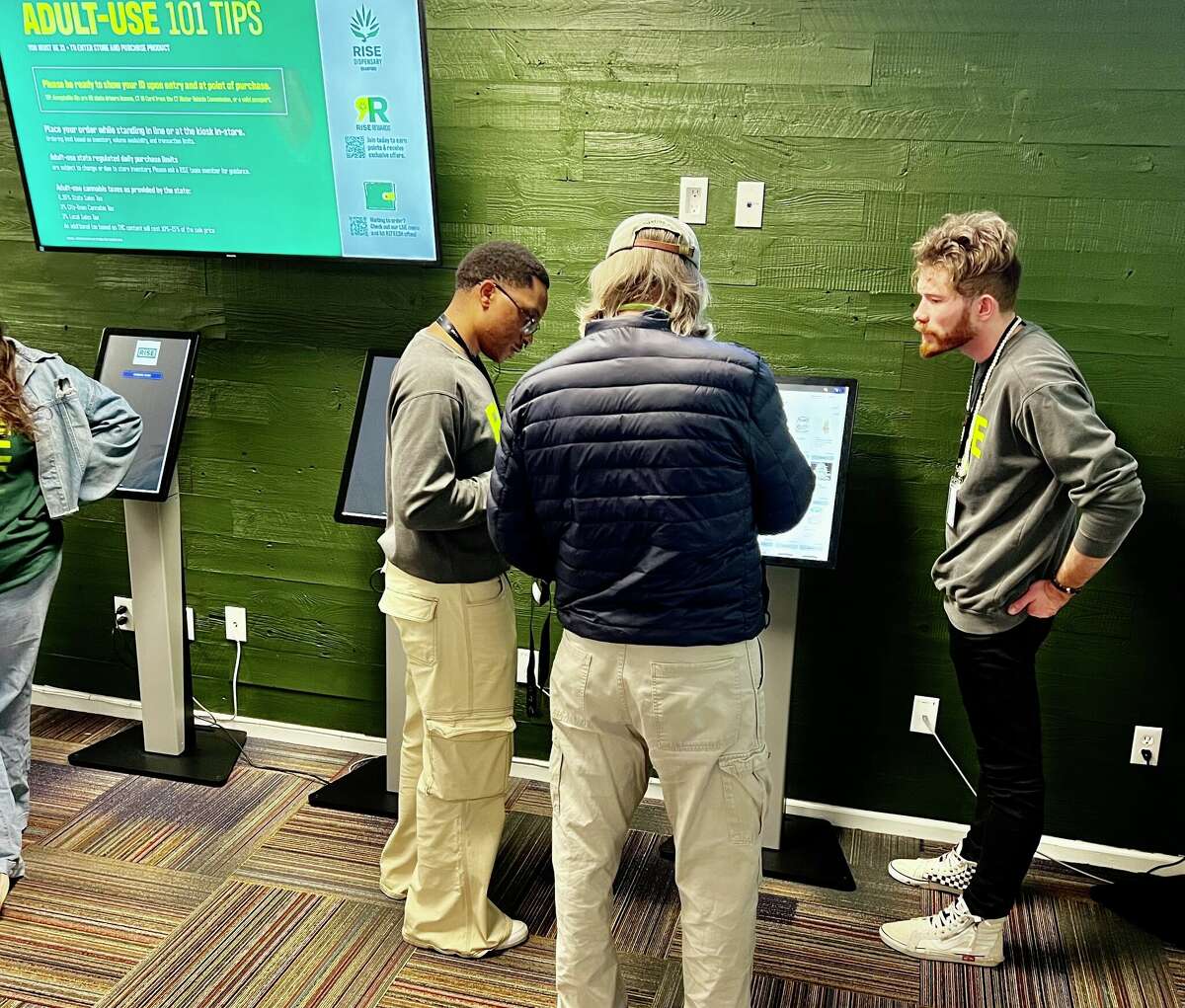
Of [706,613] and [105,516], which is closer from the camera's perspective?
[706,613]

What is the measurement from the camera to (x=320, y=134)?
9.63ft

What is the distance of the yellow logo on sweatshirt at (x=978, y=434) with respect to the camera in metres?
2.30

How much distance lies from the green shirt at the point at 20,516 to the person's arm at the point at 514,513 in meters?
1.37

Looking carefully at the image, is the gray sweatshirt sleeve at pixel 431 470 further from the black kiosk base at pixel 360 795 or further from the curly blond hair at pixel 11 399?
the black kiosk base at pixel 360 795

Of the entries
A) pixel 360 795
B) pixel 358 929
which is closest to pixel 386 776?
pixel 360 795

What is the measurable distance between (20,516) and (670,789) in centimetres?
176

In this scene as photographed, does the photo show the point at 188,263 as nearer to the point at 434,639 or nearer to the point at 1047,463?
the point at 434,639

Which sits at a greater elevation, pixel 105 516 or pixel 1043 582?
pixel 1043 582

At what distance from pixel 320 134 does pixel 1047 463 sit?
199cm

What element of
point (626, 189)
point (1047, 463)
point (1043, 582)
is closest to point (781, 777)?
point (1043, 582)

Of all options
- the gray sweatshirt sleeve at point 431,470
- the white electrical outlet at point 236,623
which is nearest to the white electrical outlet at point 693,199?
the gray sweatshirt sleeve at point 431,470

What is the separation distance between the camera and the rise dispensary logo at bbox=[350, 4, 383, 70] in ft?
9.05

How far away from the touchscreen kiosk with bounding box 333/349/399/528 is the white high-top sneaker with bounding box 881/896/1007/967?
166 cm

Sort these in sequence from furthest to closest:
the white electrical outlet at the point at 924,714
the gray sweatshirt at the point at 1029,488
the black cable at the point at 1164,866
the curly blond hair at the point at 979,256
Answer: the white electrical outlet at the point at 924,714 < the black cable at the point at 1164,866 < the curly blond hair at the point at 979,256 < the gray sweatshirt at the point at 1029,488
